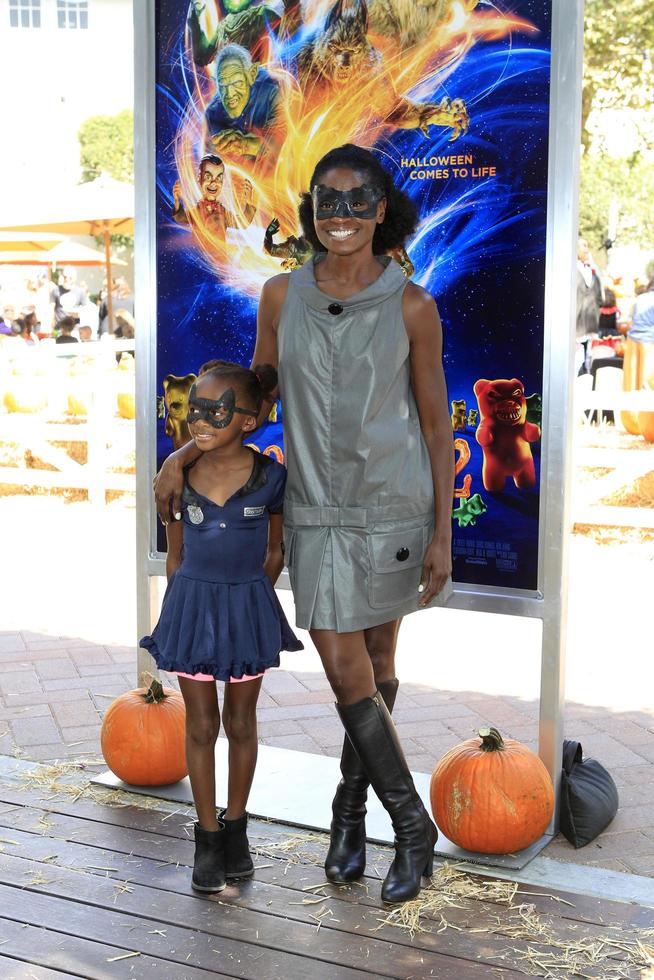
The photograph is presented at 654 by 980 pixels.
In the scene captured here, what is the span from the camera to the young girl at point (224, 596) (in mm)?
3244

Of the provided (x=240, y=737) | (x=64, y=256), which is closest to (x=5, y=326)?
(x=64, y=256)

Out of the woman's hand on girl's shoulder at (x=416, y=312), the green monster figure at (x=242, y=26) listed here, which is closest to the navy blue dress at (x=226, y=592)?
the woman's hand on girl's shoulder at (x=416, y=312)

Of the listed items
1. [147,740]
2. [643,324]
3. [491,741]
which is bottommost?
[147,740]

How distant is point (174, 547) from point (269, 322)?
687 millimetres

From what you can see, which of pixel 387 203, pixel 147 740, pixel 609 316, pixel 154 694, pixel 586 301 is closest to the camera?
pixel 387 203

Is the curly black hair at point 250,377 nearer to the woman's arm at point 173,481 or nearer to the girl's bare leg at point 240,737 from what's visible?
the woman's arm at point 173,481

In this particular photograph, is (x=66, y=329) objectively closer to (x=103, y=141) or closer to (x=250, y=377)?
(x=250, y=377)

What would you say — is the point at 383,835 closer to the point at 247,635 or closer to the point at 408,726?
the point at 247,635

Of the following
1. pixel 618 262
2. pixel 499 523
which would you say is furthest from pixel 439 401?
pixel 618 262

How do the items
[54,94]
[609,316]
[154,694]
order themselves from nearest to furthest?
[154,694] < [609,316] < [54,94]

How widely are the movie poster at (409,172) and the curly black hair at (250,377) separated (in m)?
0.68

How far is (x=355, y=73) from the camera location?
384cm

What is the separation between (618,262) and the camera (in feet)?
52.9

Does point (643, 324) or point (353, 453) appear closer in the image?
point (353, 453)
